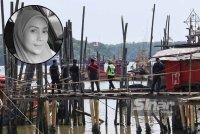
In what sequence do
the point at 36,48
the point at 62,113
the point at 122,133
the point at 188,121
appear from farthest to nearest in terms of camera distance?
the point at 62,113
the point at 122,133
the point at 188,121
the point at 36,48

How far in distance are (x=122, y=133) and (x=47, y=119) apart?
22.6 feet

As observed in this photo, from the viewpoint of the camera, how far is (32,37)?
20734 millimetres

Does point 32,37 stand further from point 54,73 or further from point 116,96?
point 54,73

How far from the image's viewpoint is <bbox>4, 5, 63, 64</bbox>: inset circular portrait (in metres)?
20.7

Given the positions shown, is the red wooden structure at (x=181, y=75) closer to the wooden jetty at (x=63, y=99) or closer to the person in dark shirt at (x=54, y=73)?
the wooden jetty at (x=63, y=99)

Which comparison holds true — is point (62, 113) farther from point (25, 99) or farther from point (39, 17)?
point (39, 17)

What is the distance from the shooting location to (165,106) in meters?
30.6

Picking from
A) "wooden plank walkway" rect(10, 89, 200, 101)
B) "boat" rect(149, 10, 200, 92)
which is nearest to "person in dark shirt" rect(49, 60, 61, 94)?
"wooden plank walkway" rect(10, 89, 200, 101)

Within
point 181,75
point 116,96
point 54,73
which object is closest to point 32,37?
point 116,96

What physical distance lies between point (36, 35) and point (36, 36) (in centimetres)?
4

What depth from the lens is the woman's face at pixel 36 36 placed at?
20672mm

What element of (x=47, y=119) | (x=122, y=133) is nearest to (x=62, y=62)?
(x=122, y=133)

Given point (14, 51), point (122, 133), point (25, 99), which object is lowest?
point (122, 133)

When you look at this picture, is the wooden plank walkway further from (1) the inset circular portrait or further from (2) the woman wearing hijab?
(2) the woman wearing hijab
